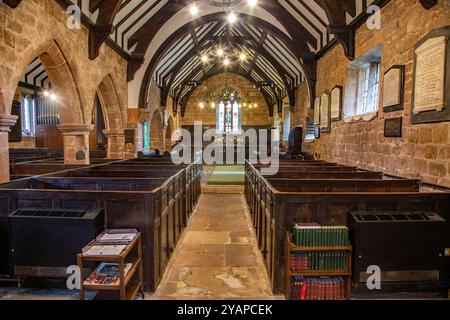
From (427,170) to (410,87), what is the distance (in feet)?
3.55

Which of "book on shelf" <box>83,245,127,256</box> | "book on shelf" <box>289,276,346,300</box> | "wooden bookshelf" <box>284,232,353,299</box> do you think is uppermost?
"book on shelf" <box>83,245,127,256</box>

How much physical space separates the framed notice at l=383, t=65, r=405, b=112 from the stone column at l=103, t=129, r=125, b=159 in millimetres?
6314

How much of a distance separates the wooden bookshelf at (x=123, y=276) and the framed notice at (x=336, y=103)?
510cm

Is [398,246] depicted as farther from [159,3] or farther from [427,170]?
[159,3]

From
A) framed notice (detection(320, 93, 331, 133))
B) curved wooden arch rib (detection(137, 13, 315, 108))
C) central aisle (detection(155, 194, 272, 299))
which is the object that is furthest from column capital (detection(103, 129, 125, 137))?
framed notice (detection(320, 93, 331, 133))

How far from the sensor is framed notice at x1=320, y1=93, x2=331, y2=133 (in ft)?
22.0

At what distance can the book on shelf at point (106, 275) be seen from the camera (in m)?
2.09

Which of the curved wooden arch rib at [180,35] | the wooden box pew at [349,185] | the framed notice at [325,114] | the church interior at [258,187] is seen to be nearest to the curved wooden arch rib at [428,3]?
the church interior at [258,187]

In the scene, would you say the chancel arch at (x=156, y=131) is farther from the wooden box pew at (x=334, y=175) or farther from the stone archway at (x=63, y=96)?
the wooden box pew at (x=334, y=175)

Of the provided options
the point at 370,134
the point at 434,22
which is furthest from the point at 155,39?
the point at 434,22

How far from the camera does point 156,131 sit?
12.8m

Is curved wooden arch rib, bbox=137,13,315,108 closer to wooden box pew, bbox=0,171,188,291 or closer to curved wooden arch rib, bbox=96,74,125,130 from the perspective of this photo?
curved wooden arch rib, bbox=96,74,125,130

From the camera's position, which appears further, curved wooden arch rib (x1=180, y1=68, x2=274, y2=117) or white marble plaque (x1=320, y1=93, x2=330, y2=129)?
curved wooden arch rib (x1=180, y1=68, x2=274, y2=117)

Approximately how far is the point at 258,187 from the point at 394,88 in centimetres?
231
